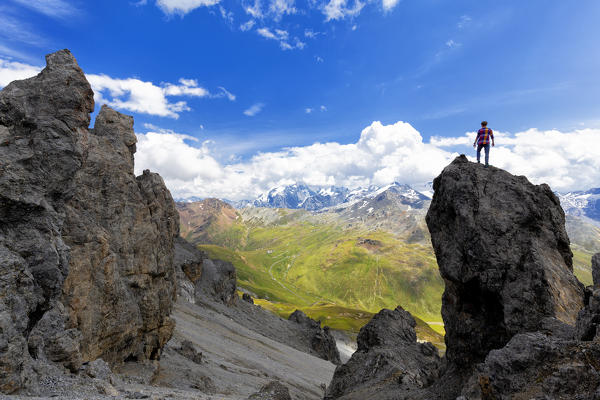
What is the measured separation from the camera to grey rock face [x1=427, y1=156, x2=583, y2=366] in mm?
21125

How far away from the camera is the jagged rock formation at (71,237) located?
17453 millimetres

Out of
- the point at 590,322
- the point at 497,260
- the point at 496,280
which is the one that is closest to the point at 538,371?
the point at 590,322

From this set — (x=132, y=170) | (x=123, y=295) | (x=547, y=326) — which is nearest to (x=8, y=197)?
(x=123, y=295)

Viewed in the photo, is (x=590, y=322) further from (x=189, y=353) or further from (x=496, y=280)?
(x=189, y=353)

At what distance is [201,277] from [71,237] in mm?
102139

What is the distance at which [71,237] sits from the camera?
1112 inches

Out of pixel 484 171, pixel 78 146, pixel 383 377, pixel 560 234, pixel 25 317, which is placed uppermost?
pixel 484 171

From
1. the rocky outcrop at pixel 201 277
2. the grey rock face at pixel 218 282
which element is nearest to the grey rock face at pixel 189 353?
the rocky outcrop at pixel 201 277

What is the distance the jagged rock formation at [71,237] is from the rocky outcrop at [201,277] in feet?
221

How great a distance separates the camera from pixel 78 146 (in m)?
21.2

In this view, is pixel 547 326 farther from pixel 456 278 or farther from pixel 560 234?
pixel 560 234

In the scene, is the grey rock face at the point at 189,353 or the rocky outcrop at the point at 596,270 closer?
the rocky outcrop at the point at 596,270

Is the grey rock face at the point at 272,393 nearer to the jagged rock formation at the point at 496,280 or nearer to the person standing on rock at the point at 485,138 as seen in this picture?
the jagged rock formation at the point at 496,280

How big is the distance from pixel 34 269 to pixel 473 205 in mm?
27991
